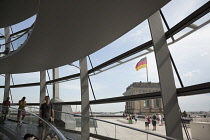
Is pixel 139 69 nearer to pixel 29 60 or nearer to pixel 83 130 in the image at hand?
pixel 83 130

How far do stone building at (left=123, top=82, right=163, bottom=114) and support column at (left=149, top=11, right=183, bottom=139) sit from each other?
889mm

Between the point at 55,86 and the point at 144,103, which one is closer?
the point at 144,103

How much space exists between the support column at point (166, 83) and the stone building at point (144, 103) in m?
0.89

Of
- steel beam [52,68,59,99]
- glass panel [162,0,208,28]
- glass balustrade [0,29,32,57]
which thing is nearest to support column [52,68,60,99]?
steel beam [52,68,59,99]

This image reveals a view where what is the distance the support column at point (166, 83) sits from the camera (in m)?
4.55

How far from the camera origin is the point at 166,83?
15.6 feet

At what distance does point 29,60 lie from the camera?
900 centimetres

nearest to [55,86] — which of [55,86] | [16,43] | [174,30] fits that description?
[55,86]

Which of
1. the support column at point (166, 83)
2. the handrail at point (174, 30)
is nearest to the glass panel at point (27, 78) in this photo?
the handrail at point (174, 30)

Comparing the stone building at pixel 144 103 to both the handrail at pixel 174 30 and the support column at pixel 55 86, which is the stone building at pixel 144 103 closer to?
the handrail at pixel 174 30

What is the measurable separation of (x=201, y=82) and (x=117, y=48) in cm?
443

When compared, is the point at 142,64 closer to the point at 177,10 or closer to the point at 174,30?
the point at 174,30

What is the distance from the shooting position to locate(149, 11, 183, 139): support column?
4.55 m

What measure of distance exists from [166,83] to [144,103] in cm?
296
